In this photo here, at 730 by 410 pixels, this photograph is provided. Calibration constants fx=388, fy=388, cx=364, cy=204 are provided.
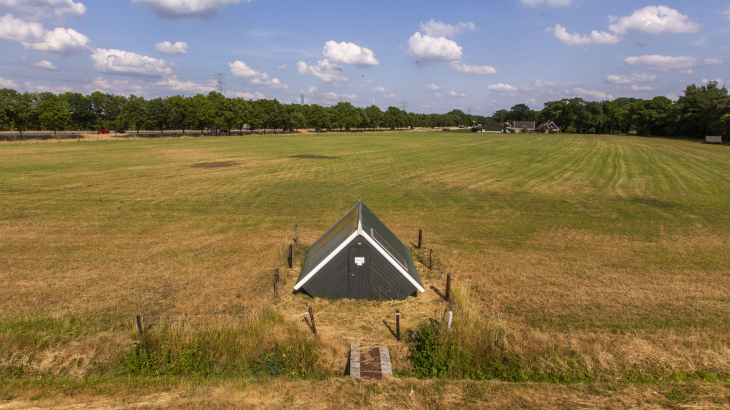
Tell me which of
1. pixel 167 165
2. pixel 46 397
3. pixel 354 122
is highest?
pixel 354 122

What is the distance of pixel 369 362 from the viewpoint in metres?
8.78

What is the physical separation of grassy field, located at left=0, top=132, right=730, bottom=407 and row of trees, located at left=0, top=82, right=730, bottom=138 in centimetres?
6343

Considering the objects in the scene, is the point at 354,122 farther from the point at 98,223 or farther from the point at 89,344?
the point at 89,344

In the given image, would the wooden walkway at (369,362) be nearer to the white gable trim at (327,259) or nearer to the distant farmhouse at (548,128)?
the white gable trim at (327,259)

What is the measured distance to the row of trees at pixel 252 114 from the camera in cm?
8281

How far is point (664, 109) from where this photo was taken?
116625 mm

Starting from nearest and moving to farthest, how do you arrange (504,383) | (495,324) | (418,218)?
(504,383) < (495,324) < (418,218)

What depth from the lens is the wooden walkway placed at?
8359 millimetres

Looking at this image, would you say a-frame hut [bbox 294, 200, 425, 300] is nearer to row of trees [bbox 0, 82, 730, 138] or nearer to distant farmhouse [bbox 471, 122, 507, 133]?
row of trees [bbox 0, 82, 730, 138]

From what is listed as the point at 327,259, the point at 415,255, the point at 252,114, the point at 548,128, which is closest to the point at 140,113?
the point at 252,114

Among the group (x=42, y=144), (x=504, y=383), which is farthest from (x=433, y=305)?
(x=42, y=144)

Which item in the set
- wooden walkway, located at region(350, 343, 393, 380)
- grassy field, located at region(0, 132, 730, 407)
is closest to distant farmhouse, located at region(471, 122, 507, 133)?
grassy field, located at region(0, 132, 730, 407)

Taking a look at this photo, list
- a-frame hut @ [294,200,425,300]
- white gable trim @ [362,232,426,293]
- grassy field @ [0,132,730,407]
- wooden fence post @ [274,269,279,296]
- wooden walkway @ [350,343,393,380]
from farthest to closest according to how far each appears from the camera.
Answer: wooden fence post @ [274,269,279,296] → a-frame hut @ [294,200,425,300] → white gable trim @ [362,232,426,293] → grassy field @ [0,132,730,407] → wooden walkway @ [350,343,393,380]

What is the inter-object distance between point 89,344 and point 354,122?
503 ft
